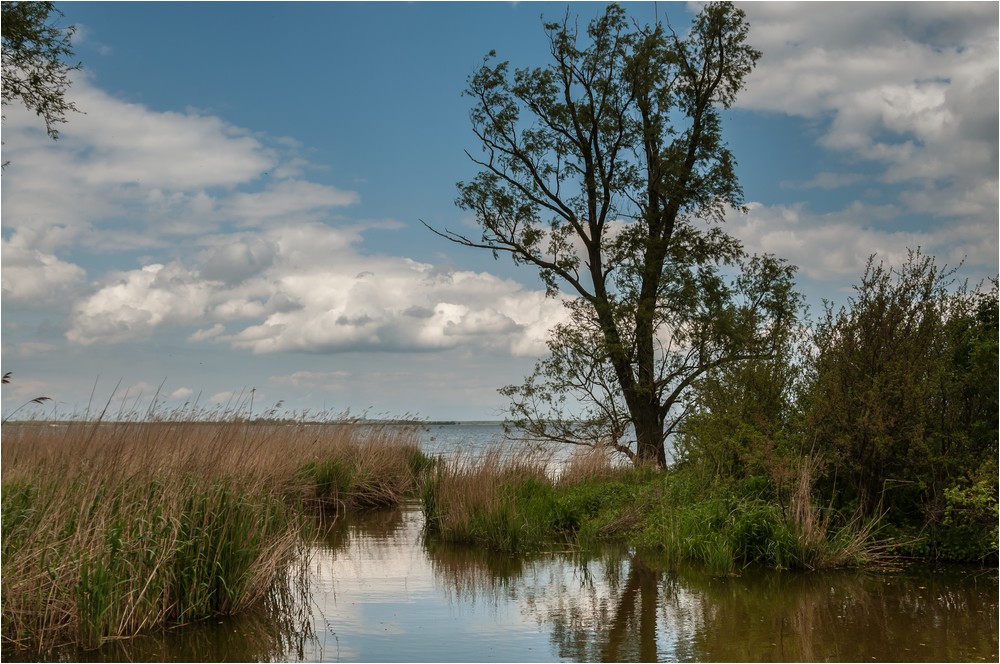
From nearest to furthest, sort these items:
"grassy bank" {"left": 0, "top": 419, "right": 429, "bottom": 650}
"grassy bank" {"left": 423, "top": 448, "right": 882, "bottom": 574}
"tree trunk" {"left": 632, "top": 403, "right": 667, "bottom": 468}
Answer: "grassy bank" {"left": 0, "top": 419, "right": 429, "bottom": 650} < "grassy bank" {"left": 423, "top": 448, "right": 882, "bottom": 574} < "tree trunk" {"left": 632, "top": 403, "right": 667, "bottom": 468}

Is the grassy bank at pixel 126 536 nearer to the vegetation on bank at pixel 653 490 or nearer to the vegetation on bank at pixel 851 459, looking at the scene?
the vegetation on bank at pixel 653 490

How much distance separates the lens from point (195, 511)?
7508mm

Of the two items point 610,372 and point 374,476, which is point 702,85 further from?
point 374,476

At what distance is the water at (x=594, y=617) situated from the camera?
264 inches

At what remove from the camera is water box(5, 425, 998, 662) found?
6.71m

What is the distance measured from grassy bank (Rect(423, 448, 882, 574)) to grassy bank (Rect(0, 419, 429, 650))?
9.76ft

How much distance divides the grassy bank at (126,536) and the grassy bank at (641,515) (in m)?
2.98

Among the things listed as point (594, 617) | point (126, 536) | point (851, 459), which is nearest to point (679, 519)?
point (851, 459)

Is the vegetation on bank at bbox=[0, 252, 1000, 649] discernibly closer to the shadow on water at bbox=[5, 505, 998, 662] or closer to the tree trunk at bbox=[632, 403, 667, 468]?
the shadow on water at bbox=[5, 505, 998, 662]

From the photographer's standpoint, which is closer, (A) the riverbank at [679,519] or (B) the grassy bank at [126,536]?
(B) the grassy bank at [126,536]

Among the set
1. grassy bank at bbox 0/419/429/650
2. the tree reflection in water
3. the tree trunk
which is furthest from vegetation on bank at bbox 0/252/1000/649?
the tree trunk

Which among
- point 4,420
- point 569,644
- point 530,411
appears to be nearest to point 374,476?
point 530,411

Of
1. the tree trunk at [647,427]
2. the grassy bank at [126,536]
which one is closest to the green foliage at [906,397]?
the grassy bank at [126,536]

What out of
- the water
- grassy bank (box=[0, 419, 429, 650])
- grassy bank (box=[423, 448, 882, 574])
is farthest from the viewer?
grassy bank (box=[423, 448, 882, 574])
